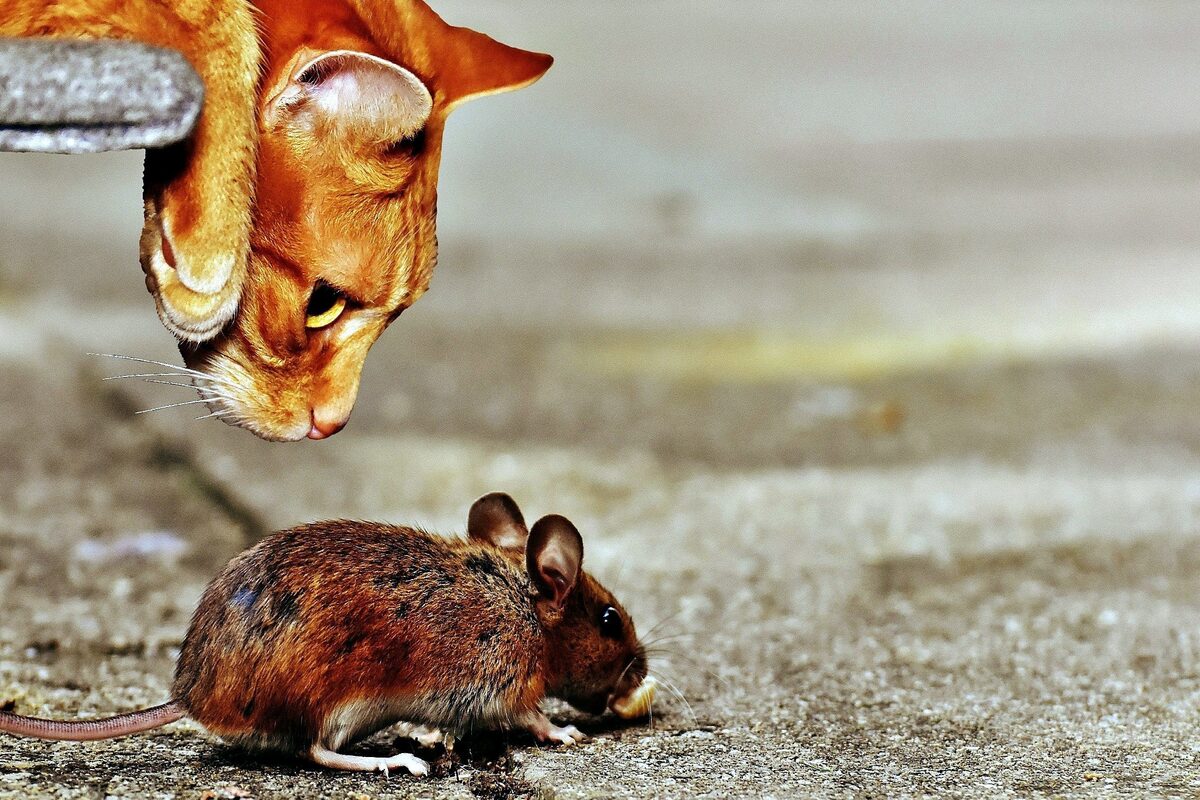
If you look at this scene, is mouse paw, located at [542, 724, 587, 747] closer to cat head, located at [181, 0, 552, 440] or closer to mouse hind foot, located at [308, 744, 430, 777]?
mouse hind foot, located at [308, 744, 430, 777]

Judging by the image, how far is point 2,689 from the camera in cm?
324

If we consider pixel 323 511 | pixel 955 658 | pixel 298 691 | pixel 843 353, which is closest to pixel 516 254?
pixel 843 353

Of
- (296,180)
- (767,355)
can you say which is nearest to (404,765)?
(296,180)

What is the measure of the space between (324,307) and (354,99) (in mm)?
390

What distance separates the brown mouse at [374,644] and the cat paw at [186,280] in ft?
1.42

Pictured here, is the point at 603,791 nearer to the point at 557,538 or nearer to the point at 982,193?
the point at 557,538

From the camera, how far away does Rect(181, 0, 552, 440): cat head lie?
263cm

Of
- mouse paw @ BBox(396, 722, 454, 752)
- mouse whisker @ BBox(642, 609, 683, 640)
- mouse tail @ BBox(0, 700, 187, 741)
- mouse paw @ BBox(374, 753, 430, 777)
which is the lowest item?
mouse paw @ BBox(396, 722, 454, 752)

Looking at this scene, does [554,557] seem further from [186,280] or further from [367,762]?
[186,280]

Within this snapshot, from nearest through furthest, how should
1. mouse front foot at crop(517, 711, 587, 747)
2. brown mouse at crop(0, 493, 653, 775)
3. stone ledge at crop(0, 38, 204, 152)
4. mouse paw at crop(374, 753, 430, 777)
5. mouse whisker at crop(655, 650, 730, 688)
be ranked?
stone ledge at crop(0, 38, 204, 152) < brown mouse at crop(0, 493, 653, 775) < mouse paw at crop(374, 753, 430, 777) < mouse front foot at crop(517, 711, 587, 747) < mouse whisker at crop(655, 650, 730, 688)

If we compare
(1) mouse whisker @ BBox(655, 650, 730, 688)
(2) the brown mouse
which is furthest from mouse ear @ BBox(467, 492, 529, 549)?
(1) mouse whisker @ BBox(655, 650, 730, 688)

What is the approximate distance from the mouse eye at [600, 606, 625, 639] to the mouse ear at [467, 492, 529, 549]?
0.73ft

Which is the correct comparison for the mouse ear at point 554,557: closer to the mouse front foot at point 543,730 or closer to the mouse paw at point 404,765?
the mouse front foot at point 543,730

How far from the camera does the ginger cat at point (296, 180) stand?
8.47ft
